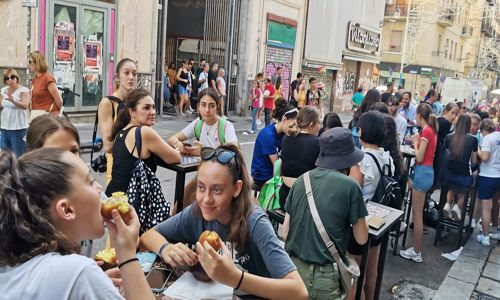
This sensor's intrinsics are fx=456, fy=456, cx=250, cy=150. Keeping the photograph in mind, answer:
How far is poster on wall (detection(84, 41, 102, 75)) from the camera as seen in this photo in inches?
473

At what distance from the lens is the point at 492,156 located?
6023 millimetres

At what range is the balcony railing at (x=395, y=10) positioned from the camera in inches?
1549

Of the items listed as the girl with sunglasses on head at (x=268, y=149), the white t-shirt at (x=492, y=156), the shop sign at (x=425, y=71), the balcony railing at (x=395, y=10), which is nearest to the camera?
the girl with sunglasses on head at (x=268, y=149)

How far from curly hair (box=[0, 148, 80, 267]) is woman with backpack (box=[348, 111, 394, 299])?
3.02m

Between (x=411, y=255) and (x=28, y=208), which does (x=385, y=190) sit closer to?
(x=411, y=255)

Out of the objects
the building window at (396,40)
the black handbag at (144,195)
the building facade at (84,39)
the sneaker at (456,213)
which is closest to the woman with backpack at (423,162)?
the sneaker at (456,213)

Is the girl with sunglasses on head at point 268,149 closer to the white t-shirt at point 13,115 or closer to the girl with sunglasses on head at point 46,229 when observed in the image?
the girl with sunglasses on head at point 46,229

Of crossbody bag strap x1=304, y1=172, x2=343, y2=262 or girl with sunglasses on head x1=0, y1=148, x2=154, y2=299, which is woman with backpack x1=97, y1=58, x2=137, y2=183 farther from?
→ girl with sunglasses on head x1=0, y1=148, x2=154, y2=299

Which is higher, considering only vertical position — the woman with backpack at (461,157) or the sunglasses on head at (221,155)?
the sunglasses on head at (221,155)

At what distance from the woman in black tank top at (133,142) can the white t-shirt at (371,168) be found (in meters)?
1.64

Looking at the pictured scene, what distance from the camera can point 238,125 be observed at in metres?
15.9

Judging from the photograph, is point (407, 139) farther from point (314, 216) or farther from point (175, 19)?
point (175, 19)

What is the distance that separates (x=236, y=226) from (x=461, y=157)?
15.3 ft

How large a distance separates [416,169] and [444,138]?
164cm
